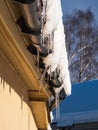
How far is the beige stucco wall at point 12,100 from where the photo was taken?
9.00ft

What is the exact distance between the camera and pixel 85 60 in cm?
1922

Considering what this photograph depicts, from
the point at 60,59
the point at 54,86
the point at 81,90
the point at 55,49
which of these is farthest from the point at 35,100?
the point at 81,90

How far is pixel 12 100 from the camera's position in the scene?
3.08 meters

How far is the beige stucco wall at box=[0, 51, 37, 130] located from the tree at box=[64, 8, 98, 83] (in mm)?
15226

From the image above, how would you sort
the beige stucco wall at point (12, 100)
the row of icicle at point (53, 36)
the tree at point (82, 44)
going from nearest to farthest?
the row of icicle at point (53, 36), the beige stucco wall at point (12, 100), the tree at point (82, 44)

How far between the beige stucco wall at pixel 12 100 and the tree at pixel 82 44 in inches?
599

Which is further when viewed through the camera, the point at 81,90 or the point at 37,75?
the point at 81,90

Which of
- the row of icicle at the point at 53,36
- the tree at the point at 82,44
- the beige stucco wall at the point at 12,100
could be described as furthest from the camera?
the tree at the point at 82,44

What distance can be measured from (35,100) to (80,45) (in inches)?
608

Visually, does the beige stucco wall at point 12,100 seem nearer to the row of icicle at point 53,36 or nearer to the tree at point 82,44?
the row of icicle at point 53,36

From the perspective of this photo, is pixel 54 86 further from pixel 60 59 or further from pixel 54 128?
pixel 54 128

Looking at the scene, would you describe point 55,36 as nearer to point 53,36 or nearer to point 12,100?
point 53,36

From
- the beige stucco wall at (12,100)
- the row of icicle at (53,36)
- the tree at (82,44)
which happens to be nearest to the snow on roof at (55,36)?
the row of icicle at (53,36)

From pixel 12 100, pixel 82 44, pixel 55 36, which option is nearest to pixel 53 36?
pixel 55 36
